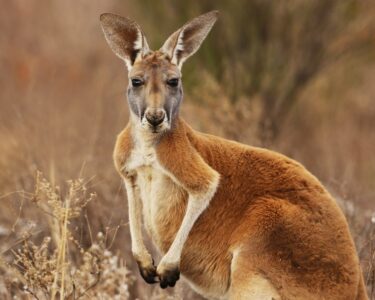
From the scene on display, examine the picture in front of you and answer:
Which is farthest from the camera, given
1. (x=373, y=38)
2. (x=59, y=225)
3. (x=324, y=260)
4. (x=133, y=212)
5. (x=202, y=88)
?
(x=373, y=38)

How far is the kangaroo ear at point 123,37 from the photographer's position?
472 cm

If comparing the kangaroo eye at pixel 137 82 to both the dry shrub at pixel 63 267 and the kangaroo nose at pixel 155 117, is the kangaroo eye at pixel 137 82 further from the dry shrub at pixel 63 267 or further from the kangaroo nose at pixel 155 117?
the dry shrub at pixel 63 267

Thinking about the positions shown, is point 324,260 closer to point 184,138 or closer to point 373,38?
point 184,138

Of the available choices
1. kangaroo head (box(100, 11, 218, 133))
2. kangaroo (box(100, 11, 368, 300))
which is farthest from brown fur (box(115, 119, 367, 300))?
kangaroo head (box(100, 11, 218, 133))

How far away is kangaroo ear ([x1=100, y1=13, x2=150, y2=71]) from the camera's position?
4723mm

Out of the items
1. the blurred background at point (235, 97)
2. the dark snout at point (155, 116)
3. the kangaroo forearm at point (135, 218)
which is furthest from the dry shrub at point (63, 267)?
the blurred background at point (235, 97)

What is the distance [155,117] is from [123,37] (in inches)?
23.6

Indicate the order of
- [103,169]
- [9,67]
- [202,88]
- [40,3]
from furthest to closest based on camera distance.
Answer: [40,3]
[9,67]
[202,88]
[103,169]

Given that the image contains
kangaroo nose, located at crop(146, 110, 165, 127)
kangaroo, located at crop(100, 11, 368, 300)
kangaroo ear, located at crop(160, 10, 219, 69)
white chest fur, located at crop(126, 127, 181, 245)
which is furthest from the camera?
kangaroo ear, located at crop(160, 10, 219, 69)

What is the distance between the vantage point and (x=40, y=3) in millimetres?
19172

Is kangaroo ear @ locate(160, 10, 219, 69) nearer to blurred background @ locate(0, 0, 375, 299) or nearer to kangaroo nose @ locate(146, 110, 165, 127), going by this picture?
kangaroo nose @ locate(146, 110, 165, 127)

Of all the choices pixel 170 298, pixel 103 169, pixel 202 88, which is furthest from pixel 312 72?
pixel 170 298

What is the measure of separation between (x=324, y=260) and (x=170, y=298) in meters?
1.16

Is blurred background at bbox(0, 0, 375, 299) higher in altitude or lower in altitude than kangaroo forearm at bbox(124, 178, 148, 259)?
lower
